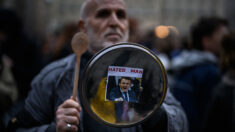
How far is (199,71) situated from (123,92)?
1.74 m

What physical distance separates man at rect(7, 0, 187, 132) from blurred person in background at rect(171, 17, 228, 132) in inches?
48.1

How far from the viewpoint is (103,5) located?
1.26 metres

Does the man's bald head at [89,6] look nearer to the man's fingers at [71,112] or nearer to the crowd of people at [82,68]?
the crowd of people at [82,68]

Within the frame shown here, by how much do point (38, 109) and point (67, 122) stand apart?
1.13 ft

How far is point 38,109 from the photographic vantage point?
4.07 feet

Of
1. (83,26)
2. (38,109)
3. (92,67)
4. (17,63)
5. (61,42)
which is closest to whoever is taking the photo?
(92,67)

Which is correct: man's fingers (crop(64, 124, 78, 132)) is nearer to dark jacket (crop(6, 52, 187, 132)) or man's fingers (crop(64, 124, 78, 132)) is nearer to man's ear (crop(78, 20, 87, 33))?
dark jacket (crop(6, 52, 187, 132))

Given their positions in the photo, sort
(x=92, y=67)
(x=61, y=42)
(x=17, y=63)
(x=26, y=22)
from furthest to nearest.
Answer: (x=26, y=22)
(x=61, y=42)
(x=17, y=63)
(x=92, y=67)

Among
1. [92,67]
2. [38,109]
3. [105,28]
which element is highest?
[105,28]

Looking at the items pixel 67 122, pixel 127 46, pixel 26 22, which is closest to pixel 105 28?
pixel 127 46

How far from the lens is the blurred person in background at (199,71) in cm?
240

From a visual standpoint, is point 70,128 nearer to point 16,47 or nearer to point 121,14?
point 121,14

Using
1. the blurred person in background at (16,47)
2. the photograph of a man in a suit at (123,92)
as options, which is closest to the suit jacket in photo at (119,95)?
the photograph of a man in a suit at (123,92)

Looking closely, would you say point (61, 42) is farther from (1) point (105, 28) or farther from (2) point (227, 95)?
(2) point (227, 95)
